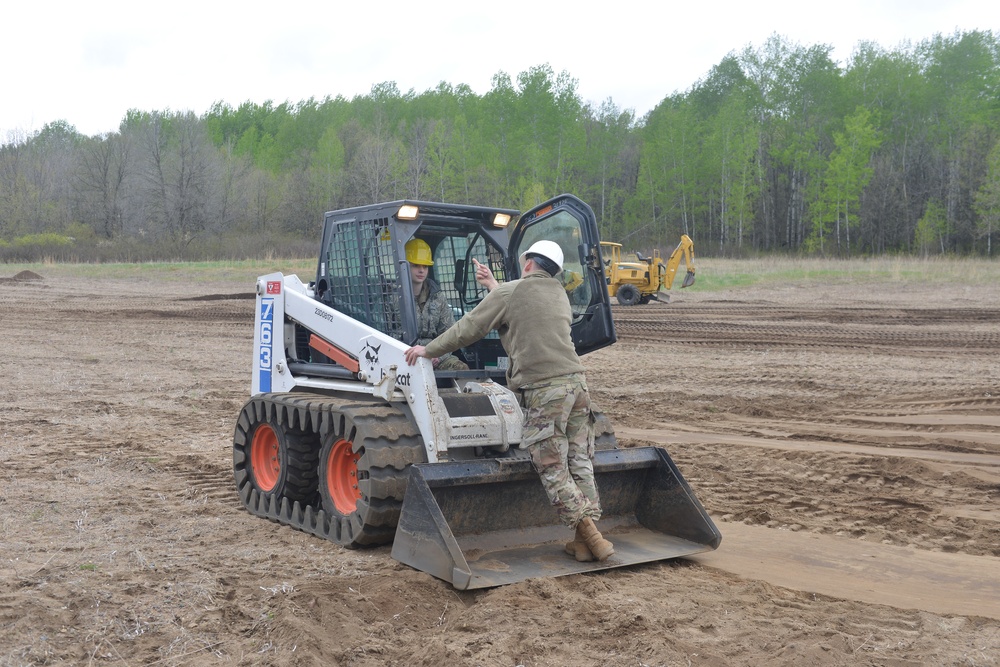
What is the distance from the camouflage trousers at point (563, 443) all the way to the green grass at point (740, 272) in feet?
82.3

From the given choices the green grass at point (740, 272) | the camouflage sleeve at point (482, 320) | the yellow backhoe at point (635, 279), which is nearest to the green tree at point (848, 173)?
the green grass at point (740, 272)

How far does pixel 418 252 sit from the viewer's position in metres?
6.92

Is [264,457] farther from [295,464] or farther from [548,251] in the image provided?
[548,251]

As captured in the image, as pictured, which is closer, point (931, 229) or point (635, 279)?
point (635, 279)

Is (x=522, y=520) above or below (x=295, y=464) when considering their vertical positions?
below

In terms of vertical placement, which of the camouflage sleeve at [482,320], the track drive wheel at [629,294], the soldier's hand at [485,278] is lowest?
the track drive wheel at [629,294]

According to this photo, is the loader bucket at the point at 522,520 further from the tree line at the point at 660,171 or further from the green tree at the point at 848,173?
the green tree at the point at 848,173

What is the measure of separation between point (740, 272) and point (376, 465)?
3173cm

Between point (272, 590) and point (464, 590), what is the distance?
108 cm

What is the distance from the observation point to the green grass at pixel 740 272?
103 feet

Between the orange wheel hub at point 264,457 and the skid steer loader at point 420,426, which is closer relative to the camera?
the skid steer loader at point 420,426

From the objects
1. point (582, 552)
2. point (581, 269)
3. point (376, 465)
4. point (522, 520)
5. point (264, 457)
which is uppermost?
point (581, 269)

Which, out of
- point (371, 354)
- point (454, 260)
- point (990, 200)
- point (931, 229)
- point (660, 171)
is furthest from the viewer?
point (660, 171)

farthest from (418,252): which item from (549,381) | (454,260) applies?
(549,381)
